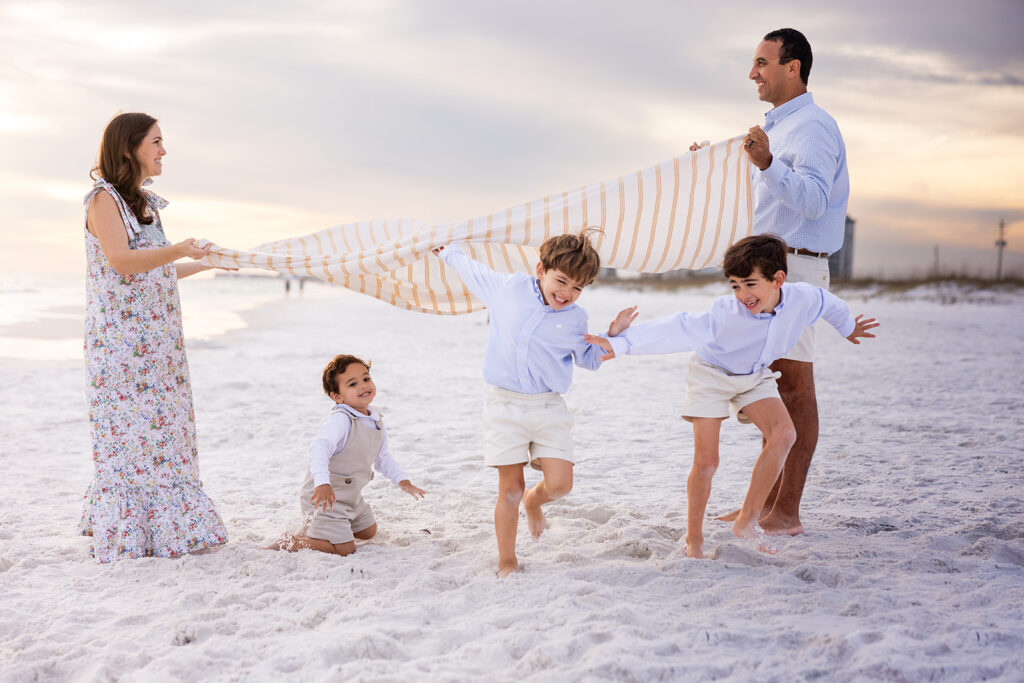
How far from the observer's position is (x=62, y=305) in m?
26.9

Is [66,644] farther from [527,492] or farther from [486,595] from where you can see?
[527,492]

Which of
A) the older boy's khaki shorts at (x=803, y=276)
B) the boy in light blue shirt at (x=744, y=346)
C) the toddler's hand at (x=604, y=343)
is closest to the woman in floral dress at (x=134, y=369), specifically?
the toddler's hand at (x=604, y=343)

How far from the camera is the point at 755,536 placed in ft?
13.2

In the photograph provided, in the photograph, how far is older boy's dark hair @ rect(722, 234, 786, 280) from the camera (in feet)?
11.9

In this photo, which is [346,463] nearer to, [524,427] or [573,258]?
[524,427]

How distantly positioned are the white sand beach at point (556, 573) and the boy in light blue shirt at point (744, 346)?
0.36 meters

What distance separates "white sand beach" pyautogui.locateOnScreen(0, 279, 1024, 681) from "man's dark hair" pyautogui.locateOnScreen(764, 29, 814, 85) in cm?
248

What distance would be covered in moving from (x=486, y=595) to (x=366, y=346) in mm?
11869

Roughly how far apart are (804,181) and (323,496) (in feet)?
8.98

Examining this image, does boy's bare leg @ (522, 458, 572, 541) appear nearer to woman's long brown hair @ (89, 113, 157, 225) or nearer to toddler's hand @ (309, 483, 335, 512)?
toddler's hand @ (309, 483, 335, 512)

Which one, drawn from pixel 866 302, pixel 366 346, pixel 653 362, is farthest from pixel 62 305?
pixel 866 302

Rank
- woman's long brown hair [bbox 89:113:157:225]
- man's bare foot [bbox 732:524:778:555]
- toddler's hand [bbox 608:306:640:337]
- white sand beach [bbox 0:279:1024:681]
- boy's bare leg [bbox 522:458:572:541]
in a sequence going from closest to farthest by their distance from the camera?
white sand beach [bbox 0:279:1024:681], toddler's hand [bbox 608:306:640:337], boy's bare leg [bbox 522:458:572:541], woman's long brown hair [bbox 89:113:157:225], man's bare foot [bbox 732:524:778:555]

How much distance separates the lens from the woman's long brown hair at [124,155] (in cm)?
382

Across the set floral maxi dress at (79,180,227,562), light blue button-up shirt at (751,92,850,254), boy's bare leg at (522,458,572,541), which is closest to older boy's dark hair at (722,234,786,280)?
light blue button-up shirt at (751,92,850,254)
